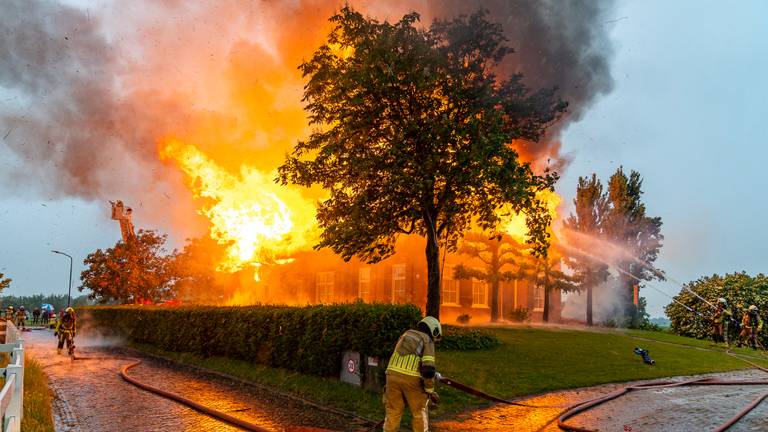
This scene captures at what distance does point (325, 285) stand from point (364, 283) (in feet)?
15.3

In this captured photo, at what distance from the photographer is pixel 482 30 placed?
16.8 metres

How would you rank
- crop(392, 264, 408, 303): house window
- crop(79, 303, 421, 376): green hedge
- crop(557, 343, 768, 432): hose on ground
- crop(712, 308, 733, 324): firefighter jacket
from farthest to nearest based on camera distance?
crop(392, 264, 408, 303): house window < crop(712, 308, 733, 324): firefighter jacket < crop(79, 303, 421, 376): green hedge < crop(557, 343, 768, 432): hose on ground

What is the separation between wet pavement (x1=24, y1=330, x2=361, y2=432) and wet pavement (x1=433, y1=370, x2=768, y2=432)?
2.77 metres

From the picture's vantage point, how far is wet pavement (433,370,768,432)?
9664 millimetres

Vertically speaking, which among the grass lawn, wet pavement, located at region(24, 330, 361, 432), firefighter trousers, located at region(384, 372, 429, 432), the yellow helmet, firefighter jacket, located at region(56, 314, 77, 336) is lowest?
wet pavement, located at region(24, 330, 361, 432)

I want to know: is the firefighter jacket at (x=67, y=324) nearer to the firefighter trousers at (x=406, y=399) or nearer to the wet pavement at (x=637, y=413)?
the wet pavement at (x=637, y=413)

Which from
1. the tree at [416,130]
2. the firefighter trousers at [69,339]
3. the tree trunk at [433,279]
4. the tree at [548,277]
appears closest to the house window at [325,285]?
the tree at [548,277]

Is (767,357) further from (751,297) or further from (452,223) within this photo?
(452,223)

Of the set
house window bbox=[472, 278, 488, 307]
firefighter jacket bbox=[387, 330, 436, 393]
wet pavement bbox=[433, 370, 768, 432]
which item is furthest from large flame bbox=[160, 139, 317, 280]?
firefighter jacket bbox=[387, 330, 436, 393]

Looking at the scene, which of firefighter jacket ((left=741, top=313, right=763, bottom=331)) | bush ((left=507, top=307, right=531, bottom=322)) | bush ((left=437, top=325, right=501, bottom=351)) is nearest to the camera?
bush ((left=437, top=325, right=501, bottom=351))

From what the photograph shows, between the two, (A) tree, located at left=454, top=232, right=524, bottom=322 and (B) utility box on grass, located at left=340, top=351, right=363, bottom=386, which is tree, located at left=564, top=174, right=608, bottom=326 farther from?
(B) utility box on grass, located at left=340, top=351, right=363, bottom=386

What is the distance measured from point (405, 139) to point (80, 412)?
33.4ft

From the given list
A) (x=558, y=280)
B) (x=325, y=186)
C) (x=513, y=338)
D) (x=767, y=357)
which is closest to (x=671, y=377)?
(x=513, y=338)

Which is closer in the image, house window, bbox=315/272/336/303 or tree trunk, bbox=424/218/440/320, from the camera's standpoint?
tree trunk, bbox=424/218/440/320
